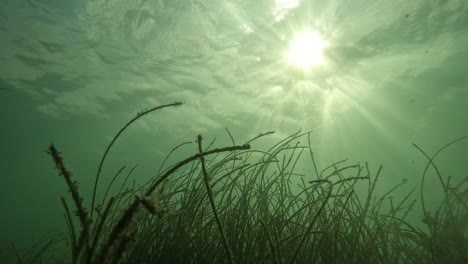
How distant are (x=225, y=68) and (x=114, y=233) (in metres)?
15.7

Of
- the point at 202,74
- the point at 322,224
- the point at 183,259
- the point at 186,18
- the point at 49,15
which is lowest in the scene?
the point at 183,259

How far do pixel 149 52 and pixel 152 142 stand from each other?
51.0 feet

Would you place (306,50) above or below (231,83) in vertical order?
above

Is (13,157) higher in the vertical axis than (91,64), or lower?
higher

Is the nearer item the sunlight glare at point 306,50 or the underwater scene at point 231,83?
the underwater scene at point 231,83

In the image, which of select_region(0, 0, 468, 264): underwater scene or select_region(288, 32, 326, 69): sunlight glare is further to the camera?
select_region(288, 32, 326, 69): sunlight glare

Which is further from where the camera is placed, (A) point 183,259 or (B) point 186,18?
(B) point 186,18

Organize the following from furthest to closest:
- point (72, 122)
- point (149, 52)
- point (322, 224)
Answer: point (72, 122), point (149, 52), point (322, 224)

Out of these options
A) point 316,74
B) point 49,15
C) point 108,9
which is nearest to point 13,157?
point 49,15

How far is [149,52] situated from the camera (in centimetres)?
1462

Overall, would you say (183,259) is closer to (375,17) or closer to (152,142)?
(375,17)

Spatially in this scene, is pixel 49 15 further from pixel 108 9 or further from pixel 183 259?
pixel 183 259

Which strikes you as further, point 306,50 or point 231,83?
point 231,83

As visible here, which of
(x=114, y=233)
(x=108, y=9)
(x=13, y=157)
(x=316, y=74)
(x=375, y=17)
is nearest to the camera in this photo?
(x=114, y=233)
